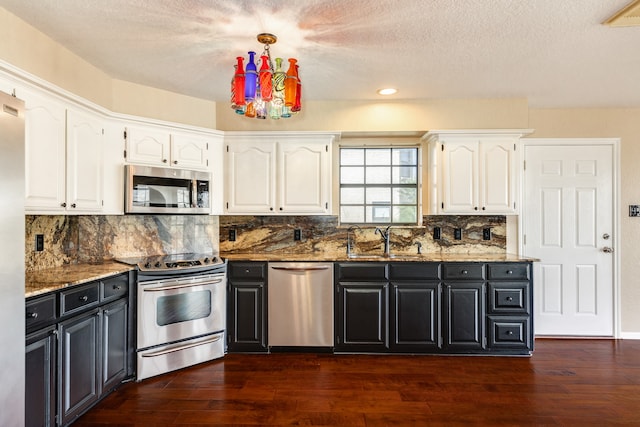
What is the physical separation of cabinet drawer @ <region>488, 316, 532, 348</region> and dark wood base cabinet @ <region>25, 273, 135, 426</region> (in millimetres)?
3065

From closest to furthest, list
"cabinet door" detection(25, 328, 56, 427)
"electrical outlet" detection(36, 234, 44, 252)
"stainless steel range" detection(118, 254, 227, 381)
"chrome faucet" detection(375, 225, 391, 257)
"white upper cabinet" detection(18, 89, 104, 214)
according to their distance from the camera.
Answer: "cabinet door" detection(25, 328, 56, 427) < "white upper cabinet" detection(18, 89, 104, 214) < "electrical outlet" detection(36, 234, 44, 252) < "stainless steel range" detection(118, 254, 227, 381) < "chrome faucet" detection(375, 225, 391, 257)

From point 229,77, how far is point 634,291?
4693mm

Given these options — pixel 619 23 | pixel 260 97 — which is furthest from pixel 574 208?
pixel 260 97

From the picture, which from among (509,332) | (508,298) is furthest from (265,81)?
(509,332)

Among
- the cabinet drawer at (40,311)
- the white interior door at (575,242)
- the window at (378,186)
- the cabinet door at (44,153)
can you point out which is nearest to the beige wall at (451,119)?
the white interior door at (575,242)

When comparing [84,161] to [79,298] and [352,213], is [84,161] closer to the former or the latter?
[79,298]

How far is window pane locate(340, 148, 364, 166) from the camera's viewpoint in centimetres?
411

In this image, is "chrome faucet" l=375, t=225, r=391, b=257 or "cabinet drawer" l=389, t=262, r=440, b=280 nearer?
"cabinet drawer" l=389, t=262, r=440, b=280

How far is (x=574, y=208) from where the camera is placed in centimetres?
391

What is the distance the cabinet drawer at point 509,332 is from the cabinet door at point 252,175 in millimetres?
2355

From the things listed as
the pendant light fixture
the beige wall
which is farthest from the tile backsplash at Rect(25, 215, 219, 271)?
the pendant light fixture

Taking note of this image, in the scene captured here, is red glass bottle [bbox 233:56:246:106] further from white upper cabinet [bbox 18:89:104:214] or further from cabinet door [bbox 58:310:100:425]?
cabinet door [bbox 58:310:100:425]

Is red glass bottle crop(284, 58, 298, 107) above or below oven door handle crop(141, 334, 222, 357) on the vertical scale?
above

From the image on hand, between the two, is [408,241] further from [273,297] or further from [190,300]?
[190,300]
